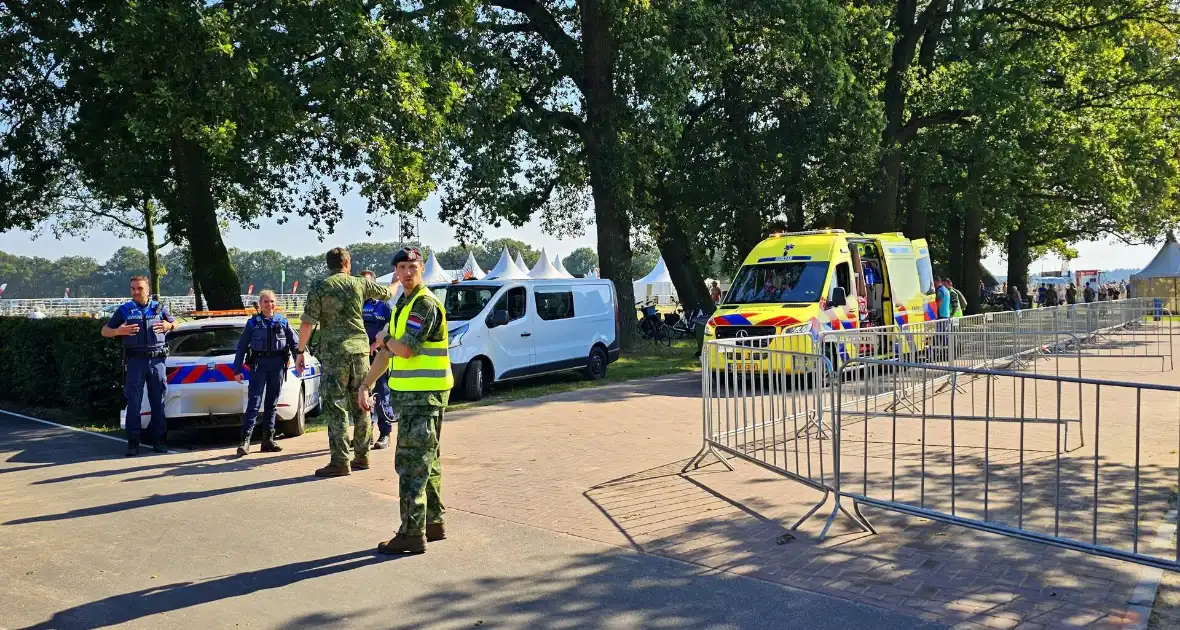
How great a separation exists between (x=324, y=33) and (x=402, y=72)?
1.46 m

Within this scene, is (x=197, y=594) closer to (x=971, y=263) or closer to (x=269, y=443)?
(x=269, y=443)

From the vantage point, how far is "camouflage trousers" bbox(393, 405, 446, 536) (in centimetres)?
569

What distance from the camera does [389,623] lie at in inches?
180

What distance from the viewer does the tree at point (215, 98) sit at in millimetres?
14367

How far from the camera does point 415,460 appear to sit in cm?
569

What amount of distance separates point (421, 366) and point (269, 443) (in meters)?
4.50

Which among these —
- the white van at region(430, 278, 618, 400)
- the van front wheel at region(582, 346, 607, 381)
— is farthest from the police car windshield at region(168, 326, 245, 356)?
the van front wheel at region(582, 346, 607, 381)

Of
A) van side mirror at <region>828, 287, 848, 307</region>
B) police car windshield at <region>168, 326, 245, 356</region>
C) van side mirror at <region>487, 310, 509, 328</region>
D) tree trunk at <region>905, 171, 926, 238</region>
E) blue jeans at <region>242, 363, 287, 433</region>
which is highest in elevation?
tree trunk at <region>905, 171, 926, 238</region>

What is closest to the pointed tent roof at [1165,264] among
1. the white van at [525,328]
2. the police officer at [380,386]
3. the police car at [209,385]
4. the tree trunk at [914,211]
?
the tree trunk at [914,211]

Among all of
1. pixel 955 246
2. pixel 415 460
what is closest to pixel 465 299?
pixel 415 460

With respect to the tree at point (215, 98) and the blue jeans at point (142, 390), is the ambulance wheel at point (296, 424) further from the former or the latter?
the tree at point (215, 98)

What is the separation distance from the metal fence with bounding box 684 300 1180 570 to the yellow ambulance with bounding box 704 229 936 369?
9.57ft

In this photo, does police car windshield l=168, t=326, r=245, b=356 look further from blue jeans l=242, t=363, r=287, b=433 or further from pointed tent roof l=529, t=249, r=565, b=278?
pointed tent roof l=529, t=249, r=565, b=278

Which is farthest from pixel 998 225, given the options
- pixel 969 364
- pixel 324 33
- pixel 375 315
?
pixel 375 315
